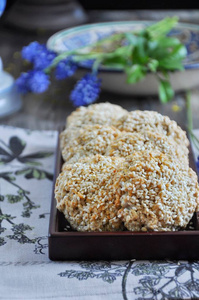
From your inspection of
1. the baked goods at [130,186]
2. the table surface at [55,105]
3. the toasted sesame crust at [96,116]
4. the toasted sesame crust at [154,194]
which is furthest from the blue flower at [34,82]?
the toasted sesame crust at [154,194]

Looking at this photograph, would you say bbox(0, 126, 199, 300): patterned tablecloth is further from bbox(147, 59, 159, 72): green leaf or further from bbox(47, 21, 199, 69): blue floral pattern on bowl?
bbox(47, 21, 199, 69): blue floral pattern on bowl

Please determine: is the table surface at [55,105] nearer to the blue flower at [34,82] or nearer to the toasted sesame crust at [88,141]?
the blue flower at [34,82]

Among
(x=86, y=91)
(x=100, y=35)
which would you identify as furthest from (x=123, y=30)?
(x=86, y=91)

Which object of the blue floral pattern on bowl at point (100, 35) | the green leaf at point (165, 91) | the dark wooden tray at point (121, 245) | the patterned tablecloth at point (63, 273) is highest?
the blue floral pattern on bowl at point (100, 35)

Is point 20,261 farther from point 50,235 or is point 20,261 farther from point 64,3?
point 64,3

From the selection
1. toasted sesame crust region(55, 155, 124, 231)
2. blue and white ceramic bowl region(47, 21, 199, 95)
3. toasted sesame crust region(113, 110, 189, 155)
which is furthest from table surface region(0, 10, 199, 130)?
toasted sesame crust region(55, 155, 124, 231)

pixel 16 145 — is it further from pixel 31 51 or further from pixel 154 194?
pixel 154 194

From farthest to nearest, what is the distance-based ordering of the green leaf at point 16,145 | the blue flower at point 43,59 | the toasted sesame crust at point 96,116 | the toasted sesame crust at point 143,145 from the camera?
the blue flower at point 43,59 → the green leaf at point 16,145 → the toasted sesame crust at point 96,116 → the toasted sesame crust at point 143,145
